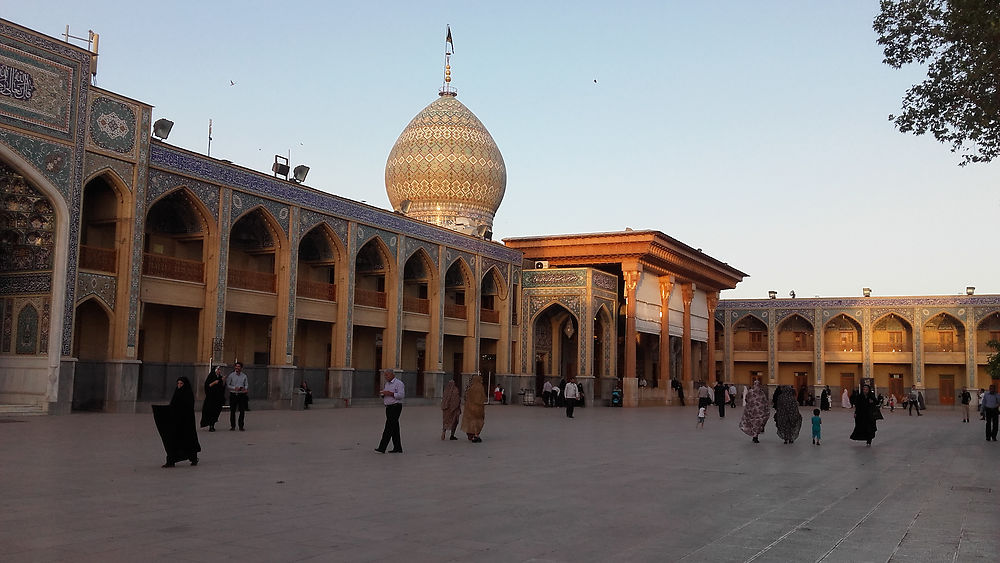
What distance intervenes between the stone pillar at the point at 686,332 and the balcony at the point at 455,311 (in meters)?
11.7

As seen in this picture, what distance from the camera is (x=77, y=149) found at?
17.8 meters

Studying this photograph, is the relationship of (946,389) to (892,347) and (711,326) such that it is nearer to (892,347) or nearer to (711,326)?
(892,347)

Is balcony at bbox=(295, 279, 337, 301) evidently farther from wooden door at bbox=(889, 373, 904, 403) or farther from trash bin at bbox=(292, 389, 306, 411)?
wooden door at bbox=(889, 373, 904, 403)

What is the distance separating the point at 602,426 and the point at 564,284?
45.6ft

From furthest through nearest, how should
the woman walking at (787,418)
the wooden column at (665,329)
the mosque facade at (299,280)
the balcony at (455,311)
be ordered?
1. the wooden column at (665,329)
2. the balcony at (455,311)
3. the mosque facade at (299,280)
4. the woman walking at (787,418)

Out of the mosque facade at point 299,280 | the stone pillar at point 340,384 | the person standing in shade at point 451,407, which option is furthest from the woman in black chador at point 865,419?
the stone pillar at point 340,384

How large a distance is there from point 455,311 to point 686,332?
12.6m

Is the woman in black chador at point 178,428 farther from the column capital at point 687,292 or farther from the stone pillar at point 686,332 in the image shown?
the column capital at point 687,292

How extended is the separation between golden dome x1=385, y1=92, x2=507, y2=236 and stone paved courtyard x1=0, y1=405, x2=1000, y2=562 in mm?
21761

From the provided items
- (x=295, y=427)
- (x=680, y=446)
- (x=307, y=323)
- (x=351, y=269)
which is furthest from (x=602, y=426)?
Result: (x=307, y=323)

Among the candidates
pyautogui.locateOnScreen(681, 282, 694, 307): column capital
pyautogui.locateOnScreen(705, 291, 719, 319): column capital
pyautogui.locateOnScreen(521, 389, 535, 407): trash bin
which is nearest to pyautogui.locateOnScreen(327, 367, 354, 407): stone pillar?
pyautogui.locateOnScreen(521, 389, 535, 407): trash bin

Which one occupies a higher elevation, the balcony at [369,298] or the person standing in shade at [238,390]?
the balcony at [369,298]

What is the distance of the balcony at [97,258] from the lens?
60.4ft

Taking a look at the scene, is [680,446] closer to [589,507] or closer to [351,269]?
[589,507]
